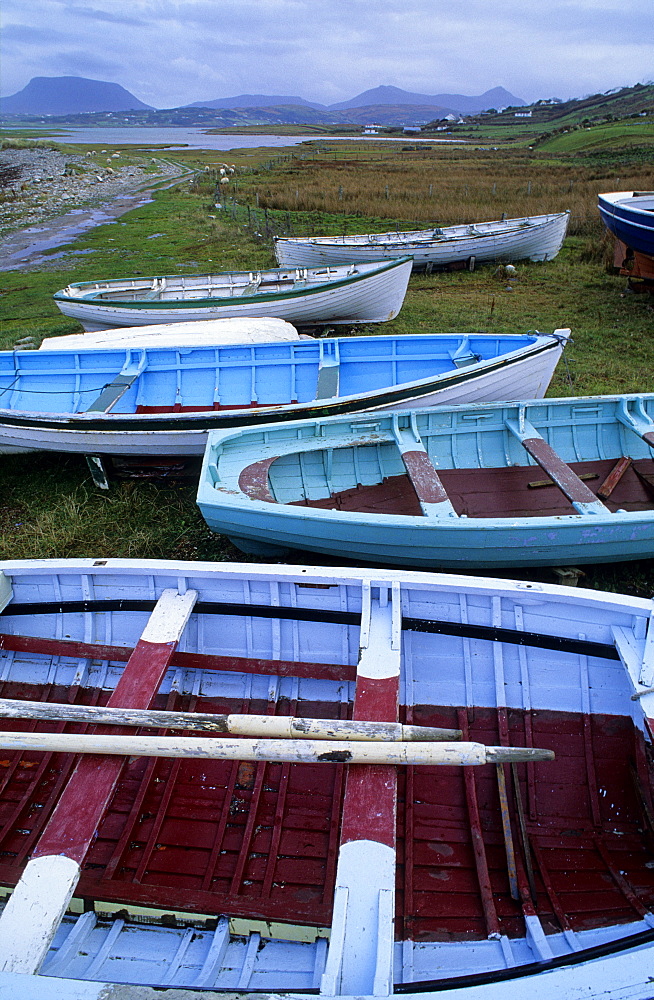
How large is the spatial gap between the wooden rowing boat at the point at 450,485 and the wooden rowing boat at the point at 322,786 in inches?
51.0

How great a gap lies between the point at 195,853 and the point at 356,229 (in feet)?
75.3

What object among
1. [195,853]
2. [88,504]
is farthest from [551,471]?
[88,504]

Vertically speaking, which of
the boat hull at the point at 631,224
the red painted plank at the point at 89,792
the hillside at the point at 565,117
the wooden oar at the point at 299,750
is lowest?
the red painted plank at the point at 89,792

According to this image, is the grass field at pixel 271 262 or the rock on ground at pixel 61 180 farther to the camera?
the rock on ground at pixel 61 180

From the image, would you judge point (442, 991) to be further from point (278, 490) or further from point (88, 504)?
point (88, 504)

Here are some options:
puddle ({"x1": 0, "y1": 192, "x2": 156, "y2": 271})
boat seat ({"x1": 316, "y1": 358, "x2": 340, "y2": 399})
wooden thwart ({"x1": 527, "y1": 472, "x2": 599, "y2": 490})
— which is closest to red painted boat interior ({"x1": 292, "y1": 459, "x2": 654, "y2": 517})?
wooden thwart ({"x1": 527, "y1": 472, "x2": 599, "y2": 490})

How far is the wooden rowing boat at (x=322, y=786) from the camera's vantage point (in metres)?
2.64

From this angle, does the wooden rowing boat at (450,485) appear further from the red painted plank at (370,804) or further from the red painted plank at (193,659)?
the red painted plank at (370,804)

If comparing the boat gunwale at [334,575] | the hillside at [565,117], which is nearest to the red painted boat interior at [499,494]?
the boat gunwale at [334,575]

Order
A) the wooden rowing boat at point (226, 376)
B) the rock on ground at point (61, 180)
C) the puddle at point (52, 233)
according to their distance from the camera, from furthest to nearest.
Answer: the rock on ground at point (61, 180)
the puddle at point (52, 233)
the wooden rowing boat at point (226, 376)

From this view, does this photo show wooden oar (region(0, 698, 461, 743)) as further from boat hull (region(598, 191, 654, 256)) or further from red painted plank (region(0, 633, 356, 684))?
boat hull (region(598, 191, 654, 256))

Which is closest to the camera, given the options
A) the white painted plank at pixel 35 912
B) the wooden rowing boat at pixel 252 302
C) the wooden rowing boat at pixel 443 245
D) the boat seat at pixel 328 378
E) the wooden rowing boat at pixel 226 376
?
the white painted plank at pixel 35 912

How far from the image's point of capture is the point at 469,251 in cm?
1711

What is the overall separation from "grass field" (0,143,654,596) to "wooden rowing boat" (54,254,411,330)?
1477 millimetres
